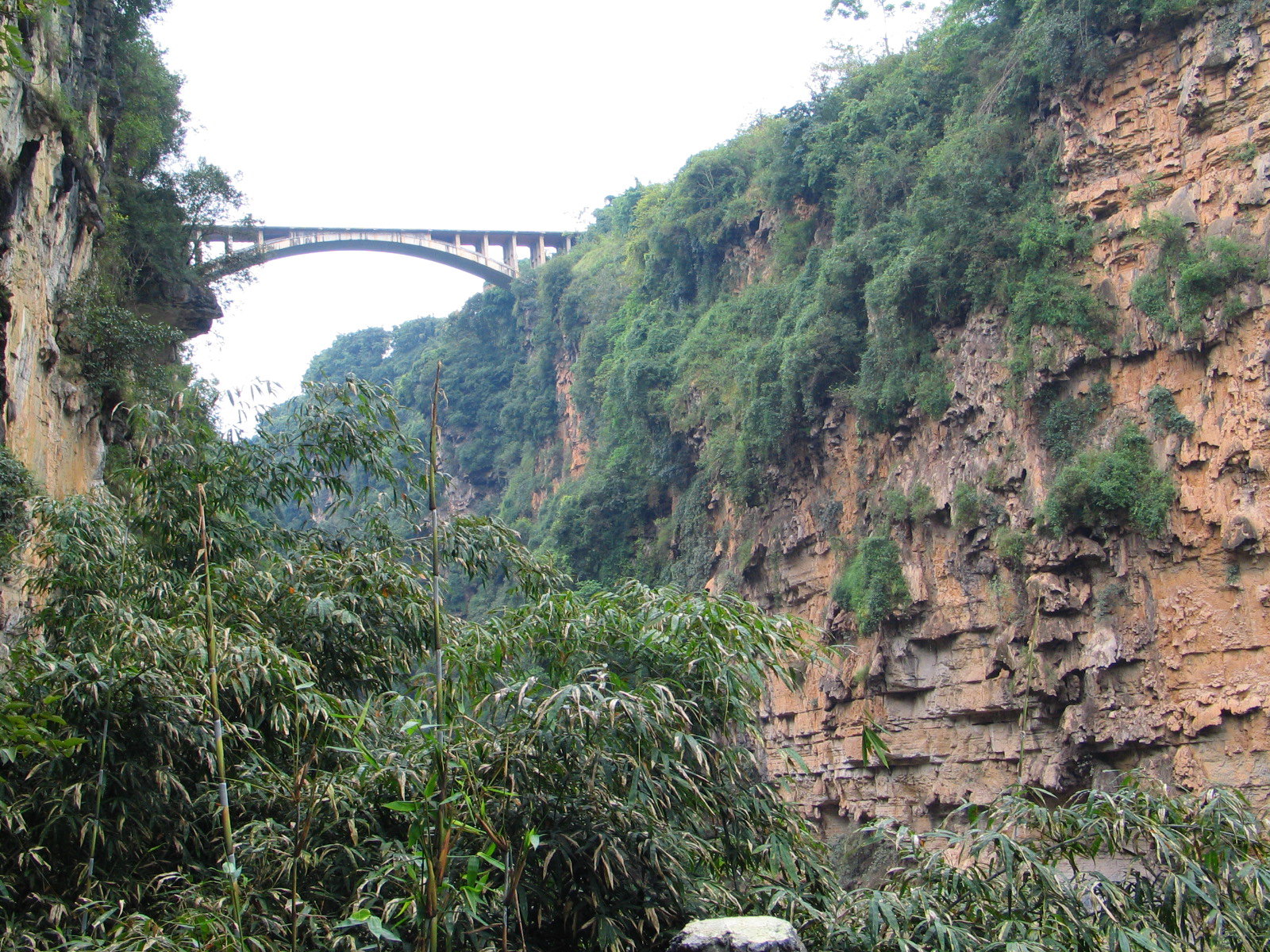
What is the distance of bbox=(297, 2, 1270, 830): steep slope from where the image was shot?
13.5 m

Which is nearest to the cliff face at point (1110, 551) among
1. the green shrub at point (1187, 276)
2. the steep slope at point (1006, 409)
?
the steep slope at point (1006, 409)

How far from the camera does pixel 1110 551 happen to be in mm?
14336

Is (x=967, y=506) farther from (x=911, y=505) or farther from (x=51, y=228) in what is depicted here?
(x=51, y=228)

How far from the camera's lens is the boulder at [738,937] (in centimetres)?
334

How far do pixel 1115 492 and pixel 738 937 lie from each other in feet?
40.5

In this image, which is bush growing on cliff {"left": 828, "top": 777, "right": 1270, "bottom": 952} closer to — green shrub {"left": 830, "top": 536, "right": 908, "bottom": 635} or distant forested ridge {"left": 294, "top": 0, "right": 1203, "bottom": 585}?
distant forested ridge {"left": 294, "top": 0, "right": 1203, "bottom": 585}

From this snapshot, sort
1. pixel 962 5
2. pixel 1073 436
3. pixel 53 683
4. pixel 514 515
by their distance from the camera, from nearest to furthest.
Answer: pixel 53 683 < pixel 1073 436 < pixel 962 5 < pixel 514 515

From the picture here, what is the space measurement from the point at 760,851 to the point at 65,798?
303 centimetres

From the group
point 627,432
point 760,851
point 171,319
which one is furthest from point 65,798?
point 627,432

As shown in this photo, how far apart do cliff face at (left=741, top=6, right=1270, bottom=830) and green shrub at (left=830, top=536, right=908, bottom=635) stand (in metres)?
0.25

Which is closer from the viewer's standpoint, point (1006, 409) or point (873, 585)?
point (1006, 409)

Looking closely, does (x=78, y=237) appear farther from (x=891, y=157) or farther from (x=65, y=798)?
(x=891, y=157)

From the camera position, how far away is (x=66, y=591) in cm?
598

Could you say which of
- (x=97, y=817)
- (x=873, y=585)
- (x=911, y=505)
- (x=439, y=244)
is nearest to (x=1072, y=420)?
(x=911, y=505)
